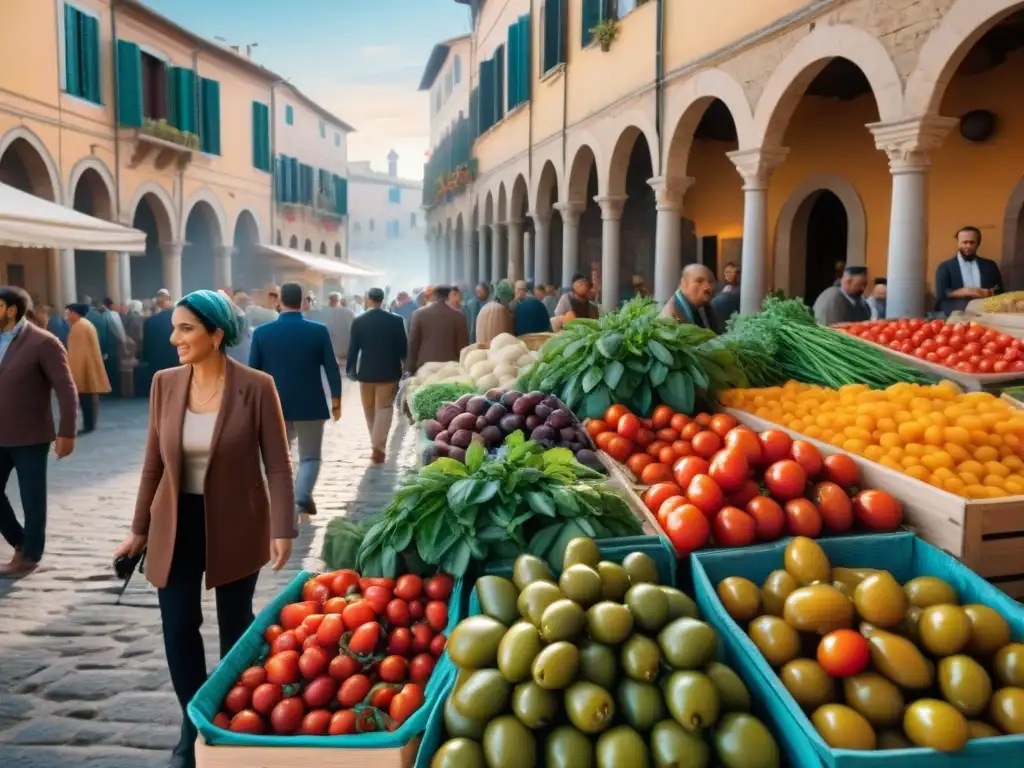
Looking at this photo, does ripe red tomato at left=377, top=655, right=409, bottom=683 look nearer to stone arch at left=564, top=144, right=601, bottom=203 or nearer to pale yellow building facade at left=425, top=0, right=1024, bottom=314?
pale yellow building facade at left=425, top=0, right=1024, bottom=314

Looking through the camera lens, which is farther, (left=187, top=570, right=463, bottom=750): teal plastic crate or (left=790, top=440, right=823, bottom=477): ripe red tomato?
(left=790, top=440, right=823, bottom=477): ripe red tomato

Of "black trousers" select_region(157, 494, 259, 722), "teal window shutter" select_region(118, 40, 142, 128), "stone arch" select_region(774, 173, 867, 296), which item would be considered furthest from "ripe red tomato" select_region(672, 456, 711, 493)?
"teal window shutter" select_region(118, 40, 142, 128)

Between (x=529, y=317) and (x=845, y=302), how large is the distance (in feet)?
12.9

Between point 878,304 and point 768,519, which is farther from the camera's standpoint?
point 878,304

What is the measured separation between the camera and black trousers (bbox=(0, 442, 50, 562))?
5309mm

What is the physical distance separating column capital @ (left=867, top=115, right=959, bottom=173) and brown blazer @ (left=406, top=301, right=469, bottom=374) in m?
4.22

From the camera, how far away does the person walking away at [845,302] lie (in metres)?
7.75

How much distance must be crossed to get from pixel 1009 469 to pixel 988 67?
7855 millimetres

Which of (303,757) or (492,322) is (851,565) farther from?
(492,322)

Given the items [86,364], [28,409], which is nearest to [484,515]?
[28,409]

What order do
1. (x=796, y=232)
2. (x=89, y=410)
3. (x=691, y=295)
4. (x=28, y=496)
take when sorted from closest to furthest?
(x=28, y=496) < (x=691, y=295) < (x=89, y=410) < (x=796, y=232)

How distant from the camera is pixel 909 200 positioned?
24.0 feet

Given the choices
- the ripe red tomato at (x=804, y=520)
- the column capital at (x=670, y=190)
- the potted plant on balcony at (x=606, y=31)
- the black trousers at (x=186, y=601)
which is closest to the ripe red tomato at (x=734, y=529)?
the ripe red tomato at (x=804, y=520)

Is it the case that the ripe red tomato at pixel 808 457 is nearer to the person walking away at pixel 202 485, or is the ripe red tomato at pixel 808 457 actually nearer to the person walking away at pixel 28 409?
the person walking away at pixel 202 485
